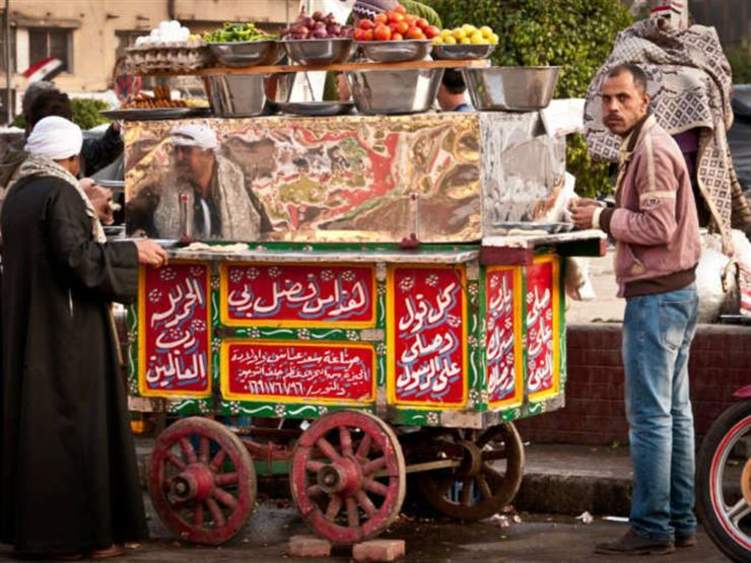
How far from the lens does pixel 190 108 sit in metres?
8.26

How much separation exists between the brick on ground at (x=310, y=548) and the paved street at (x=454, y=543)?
0.05 m

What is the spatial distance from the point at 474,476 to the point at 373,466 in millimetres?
869

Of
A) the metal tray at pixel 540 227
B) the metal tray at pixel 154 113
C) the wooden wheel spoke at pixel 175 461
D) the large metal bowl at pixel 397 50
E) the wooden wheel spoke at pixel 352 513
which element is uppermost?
the large metal bowl at pixel 397 50

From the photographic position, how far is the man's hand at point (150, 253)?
7668 millimetres

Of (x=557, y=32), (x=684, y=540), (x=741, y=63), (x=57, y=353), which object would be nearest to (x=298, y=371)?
(x=57, y=353)

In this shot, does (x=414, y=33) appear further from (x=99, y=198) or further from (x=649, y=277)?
(x=99, y=198)

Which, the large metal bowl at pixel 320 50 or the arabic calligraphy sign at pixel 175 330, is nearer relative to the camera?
the large metal bowl at pixel 320 50

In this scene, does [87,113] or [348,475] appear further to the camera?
[87,113]

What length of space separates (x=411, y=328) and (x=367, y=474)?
0.61 metres

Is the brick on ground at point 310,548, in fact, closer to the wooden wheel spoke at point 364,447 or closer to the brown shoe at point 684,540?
the wooden wheel spoke at point 364,447

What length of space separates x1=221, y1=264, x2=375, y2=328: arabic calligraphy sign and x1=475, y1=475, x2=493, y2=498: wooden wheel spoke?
1.14 metres

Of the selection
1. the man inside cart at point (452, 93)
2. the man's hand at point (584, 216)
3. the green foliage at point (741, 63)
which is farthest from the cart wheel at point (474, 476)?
the green foliage at point (741, 63)

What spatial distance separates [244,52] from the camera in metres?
7.98

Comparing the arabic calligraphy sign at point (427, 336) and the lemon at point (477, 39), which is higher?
the lemon at point (477, 39)
